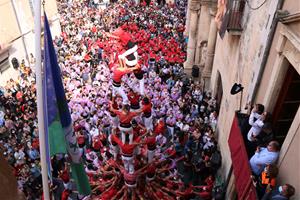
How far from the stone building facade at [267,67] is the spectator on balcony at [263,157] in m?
0.16

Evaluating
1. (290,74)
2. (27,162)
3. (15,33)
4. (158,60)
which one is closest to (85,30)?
(15,33)

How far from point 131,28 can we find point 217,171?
16783 mm

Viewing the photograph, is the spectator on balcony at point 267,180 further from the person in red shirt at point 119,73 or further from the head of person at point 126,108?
the person in red shirt at point 119,73

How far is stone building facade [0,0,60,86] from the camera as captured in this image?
21.0 m

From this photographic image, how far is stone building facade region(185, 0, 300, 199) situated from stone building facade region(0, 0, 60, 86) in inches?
577

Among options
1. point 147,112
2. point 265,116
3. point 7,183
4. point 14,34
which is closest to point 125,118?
point 147,112

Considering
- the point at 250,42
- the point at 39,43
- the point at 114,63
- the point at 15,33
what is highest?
the point at 39,43

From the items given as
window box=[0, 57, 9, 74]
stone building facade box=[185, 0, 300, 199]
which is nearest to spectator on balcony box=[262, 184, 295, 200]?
stone building facade box=[185, 0, 300, 199]

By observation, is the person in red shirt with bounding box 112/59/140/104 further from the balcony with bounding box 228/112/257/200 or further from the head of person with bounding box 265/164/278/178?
the head of person with bounding box 265/164/278/178

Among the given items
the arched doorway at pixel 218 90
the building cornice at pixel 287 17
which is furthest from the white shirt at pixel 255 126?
the arched doorway at pixel 218 90

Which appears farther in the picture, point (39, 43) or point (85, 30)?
point (85, 30)

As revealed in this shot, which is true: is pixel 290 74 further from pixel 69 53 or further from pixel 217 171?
pixel 69 53

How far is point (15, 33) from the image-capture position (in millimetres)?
22469

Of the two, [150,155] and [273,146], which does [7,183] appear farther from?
[150,155]
